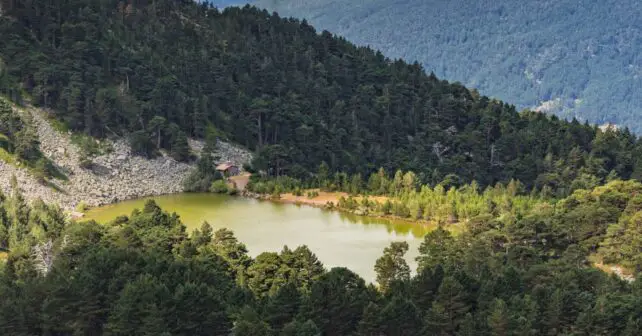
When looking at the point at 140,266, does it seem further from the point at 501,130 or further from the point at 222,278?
the point at 501,130

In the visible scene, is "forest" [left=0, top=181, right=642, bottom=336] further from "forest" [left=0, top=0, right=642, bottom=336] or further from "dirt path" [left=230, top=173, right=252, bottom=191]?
"dirt path" [left=230, top=173, right=252, bottom=191]

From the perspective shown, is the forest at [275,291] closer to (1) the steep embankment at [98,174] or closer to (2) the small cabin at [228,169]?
(1) the steep embankment at [98,174]

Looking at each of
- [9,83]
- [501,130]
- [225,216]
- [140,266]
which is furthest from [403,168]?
[140,266]

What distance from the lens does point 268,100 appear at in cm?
11269

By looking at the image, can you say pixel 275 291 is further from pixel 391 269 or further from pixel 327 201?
pixel 327 201

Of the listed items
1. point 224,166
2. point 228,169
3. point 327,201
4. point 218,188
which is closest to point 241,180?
point 228,169

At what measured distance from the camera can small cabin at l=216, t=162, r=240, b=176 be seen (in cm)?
9869

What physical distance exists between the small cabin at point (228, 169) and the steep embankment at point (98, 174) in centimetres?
204

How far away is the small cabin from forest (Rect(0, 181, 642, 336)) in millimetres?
34571

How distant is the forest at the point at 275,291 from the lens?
47.2 meters

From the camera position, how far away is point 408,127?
122 meters

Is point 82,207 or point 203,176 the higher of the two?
point 203,176

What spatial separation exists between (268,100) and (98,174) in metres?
26.9

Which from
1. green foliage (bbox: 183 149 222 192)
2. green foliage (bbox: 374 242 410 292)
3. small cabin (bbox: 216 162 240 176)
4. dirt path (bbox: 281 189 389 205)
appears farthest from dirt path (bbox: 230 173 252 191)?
green foliage (bbox: 374 242 410 292)
